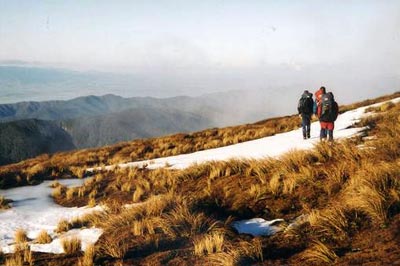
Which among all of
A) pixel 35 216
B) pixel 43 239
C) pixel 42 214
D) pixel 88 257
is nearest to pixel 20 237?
pixel 43 239

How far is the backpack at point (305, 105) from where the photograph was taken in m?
19.5

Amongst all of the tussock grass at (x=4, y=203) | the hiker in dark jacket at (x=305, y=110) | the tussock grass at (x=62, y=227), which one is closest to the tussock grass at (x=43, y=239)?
the tussock grass at (x=62, y=227)

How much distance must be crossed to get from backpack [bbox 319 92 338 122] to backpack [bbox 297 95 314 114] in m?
3.38

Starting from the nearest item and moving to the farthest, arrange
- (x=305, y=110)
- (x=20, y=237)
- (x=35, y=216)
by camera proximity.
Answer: (x=20, y=237), (x=35, y=216), (x=305, y=110)

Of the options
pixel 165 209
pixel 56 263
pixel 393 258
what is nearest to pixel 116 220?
pixel 165 209

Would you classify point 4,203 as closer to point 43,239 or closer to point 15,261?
point 43,239

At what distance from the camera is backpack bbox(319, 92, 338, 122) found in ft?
52.2

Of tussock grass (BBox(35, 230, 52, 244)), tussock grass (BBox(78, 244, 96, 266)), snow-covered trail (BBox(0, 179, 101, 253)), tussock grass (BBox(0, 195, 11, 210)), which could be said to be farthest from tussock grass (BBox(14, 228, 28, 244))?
tussock grass (BBox(0, 195, 11, 210))

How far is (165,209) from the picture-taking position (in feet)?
31.0

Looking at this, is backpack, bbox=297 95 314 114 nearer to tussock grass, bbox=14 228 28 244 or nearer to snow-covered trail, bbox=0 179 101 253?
snow-covered trail, bbox=0 179 101 253

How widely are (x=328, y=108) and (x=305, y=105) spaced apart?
356 centimetres

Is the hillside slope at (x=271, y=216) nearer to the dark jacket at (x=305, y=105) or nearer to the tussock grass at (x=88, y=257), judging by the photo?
the tussock grass at (x=88, y=257)

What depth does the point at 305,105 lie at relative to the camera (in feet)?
64.1

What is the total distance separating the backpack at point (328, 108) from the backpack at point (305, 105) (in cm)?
338
